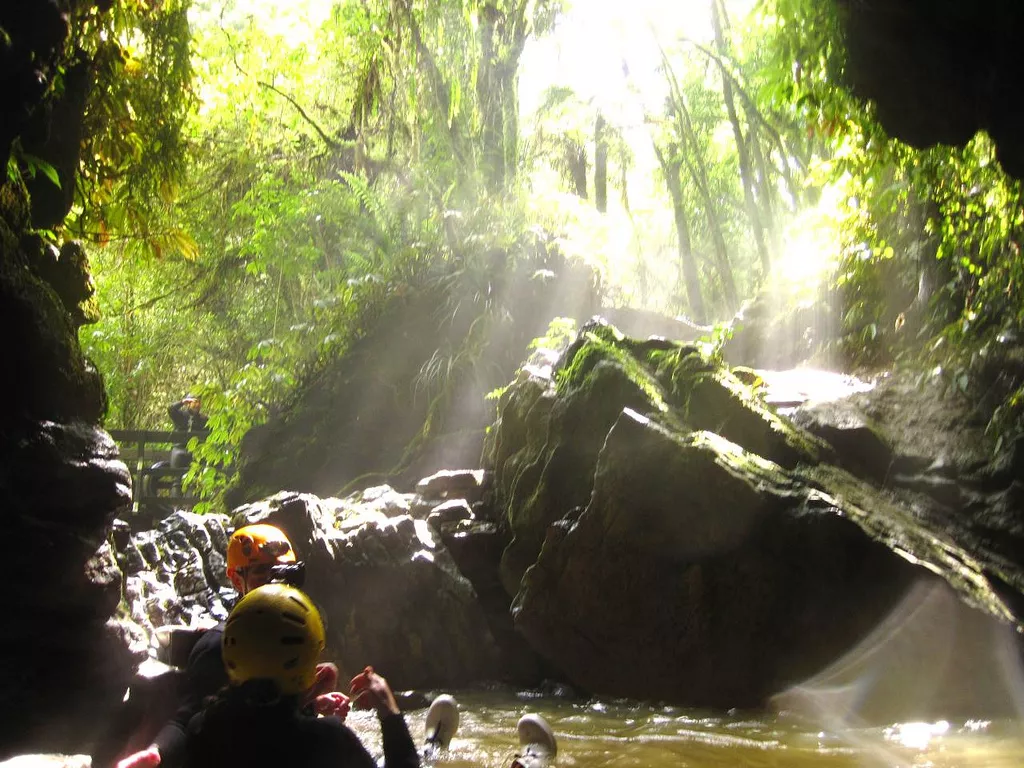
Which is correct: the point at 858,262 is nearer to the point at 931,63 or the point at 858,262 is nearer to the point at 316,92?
the point at 931,63

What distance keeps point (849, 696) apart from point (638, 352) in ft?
13.1

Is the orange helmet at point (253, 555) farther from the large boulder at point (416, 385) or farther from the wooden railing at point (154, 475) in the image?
the wooden railing at point (154, 475)

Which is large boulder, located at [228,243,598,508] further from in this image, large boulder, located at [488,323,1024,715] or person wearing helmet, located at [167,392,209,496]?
large boulder, located at [488,323,1024,715]

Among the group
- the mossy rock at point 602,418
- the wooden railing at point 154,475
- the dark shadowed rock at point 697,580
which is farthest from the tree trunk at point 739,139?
the wooden railing at point 154,475

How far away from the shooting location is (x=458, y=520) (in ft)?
26.4

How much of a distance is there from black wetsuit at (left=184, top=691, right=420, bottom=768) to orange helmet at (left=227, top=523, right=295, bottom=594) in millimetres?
1511

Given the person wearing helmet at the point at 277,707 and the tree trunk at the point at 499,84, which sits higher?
the tree trunk at the point at 499,84

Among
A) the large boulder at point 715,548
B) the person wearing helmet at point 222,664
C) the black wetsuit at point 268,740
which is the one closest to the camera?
the black wetsuit at point 268,740

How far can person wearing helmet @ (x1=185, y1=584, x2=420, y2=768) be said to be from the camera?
2.09m

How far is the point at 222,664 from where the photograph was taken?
3.25 meters

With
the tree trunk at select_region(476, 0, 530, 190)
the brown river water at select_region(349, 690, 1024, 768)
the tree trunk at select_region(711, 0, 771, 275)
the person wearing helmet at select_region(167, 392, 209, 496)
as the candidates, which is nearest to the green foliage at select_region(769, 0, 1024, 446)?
the brown river water at select_region(349, 690, 1024, 768)

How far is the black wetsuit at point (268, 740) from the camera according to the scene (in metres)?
2.08

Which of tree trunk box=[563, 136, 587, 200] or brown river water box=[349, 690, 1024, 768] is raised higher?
tree trunk box=[563, 136, 587, 200]

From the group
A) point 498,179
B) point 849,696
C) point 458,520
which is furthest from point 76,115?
point 498,179
